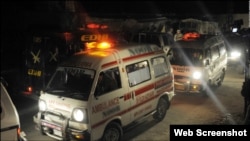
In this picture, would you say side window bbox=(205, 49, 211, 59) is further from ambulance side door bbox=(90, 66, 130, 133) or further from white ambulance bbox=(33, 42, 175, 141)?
ambulance side door bbox=(90, 66, 130, 133)

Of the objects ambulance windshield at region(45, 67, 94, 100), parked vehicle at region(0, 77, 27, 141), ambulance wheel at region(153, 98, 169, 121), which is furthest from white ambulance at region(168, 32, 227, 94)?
parked vehicle at region(0, 77, 27, 141)

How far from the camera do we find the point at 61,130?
7.14m

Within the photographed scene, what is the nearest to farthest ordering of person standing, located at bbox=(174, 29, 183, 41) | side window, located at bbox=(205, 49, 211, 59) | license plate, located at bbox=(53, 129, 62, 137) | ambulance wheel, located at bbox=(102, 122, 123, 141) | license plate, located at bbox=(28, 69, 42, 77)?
license plate, located at bbox=(53, 129, 62, 137) → ambulance wheel, located at bbox=(102, 122, 123, 141) → license plate, located at bbox=(28, 69, 42, 77) → side window, located at bbox=(205, 49, 211, 59) → person standing, located at bbox=(174, 29, 183, 41)

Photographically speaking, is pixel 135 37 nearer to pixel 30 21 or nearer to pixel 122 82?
pixel 30 21

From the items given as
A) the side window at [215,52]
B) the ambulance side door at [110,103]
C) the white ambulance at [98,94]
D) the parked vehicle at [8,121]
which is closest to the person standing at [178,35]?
the side window at [215,52]

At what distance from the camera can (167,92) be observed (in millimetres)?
9625

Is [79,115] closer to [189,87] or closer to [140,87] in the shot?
[140,87]

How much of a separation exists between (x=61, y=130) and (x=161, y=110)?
3465 millimetres

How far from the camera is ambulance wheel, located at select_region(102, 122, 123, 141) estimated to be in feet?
24.2

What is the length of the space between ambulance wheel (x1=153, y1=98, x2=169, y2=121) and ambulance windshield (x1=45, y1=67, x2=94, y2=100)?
110 inches

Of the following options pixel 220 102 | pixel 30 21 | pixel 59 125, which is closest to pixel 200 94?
pixel 220 102

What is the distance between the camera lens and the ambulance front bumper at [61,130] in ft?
22.6

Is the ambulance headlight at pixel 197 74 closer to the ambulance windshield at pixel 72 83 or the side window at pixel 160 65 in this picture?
the side window at pixel 160 65

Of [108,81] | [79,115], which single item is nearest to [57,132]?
[79,115]
